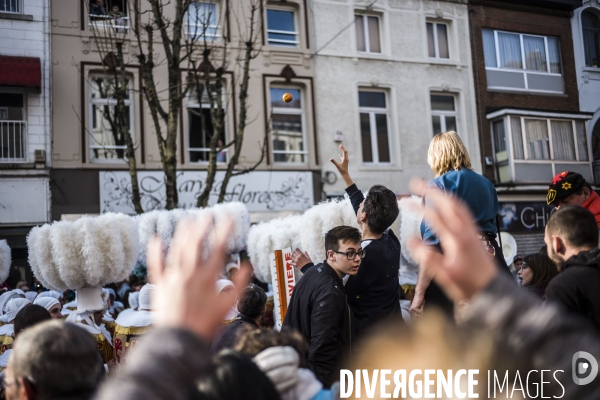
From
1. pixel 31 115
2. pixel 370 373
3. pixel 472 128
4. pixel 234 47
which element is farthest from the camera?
pixel 472 128

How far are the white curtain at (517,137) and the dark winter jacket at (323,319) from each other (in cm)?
1769

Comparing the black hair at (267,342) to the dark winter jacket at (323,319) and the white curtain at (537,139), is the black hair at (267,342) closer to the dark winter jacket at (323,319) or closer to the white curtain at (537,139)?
the dark winter jacket at (323,319)

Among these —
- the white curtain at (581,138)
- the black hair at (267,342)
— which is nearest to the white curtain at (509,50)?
the white curtain at (581,138)

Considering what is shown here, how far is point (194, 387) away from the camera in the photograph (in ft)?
4.34

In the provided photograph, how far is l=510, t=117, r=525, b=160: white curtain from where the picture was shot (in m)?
20.0

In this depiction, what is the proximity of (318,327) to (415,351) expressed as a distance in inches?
61.5

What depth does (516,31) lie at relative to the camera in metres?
21.3

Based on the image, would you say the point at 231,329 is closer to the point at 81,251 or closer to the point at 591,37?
the point at 81,251

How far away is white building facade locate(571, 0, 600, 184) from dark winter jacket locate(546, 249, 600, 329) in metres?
21.5

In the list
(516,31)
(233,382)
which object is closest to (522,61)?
(516,31)

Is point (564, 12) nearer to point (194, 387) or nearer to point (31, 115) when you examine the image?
point (31, 115)

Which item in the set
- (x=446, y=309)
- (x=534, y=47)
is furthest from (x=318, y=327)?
(x=534, y=47)

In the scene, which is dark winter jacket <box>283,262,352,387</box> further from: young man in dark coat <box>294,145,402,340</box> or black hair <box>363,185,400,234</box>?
black hair <box>363,185,400,234</box>

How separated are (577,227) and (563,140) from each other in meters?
20.6
